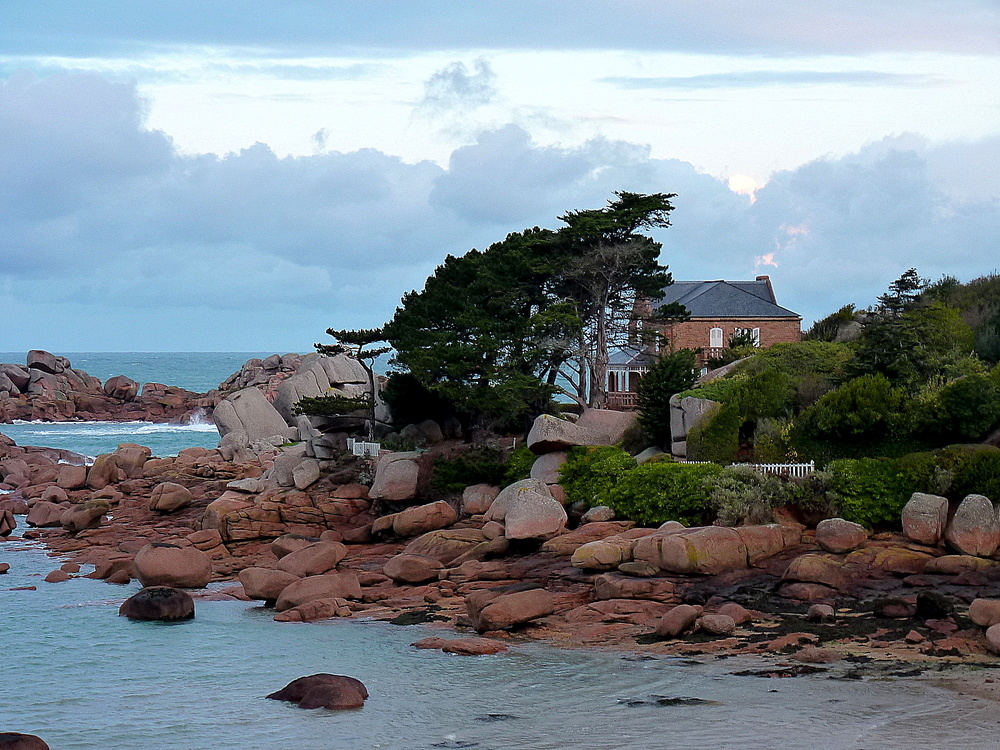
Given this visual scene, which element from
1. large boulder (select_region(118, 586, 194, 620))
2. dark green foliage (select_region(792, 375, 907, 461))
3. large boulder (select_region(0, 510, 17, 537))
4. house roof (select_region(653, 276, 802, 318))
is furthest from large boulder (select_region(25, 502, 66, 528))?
dark green foliage (select_region(792, 375, 907, 461))

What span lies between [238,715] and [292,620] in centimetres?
662

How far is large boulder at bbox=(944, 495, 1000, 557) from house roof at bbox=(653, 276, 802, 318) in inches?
961

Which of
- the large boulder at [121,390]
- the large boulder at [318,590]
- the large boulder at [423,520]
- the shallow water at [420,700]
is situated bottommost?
the shallow water at [420,700]

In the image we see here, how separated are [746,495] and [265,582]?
41.1 feet

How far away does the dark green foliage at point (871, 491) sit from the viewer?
2722 centimetres

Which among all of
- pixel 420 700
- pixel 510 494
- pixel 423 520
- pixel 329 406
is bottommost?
pixel 420 700

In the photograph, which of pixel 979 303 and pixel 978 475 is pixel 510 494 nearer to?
pixel 978 475

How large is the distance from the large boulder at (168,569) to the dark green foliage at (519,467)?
9952mm

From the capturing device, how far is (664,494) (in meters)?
29.4

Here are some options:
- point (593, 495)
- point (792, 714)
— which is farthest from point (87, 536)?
point (792, 714)

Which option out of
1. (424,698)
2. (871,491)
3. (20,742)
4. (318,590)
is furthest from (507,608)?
(20,742)

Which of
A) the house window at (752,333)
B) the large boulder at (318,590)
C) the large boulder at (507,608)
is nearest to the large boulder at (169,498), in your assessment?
the large boulder at (318,590)

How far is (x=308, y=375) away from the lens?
2621 inches

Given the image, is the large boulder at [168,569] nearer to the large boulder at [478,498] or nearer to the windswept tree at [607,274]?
the large boulder at [478,498]
